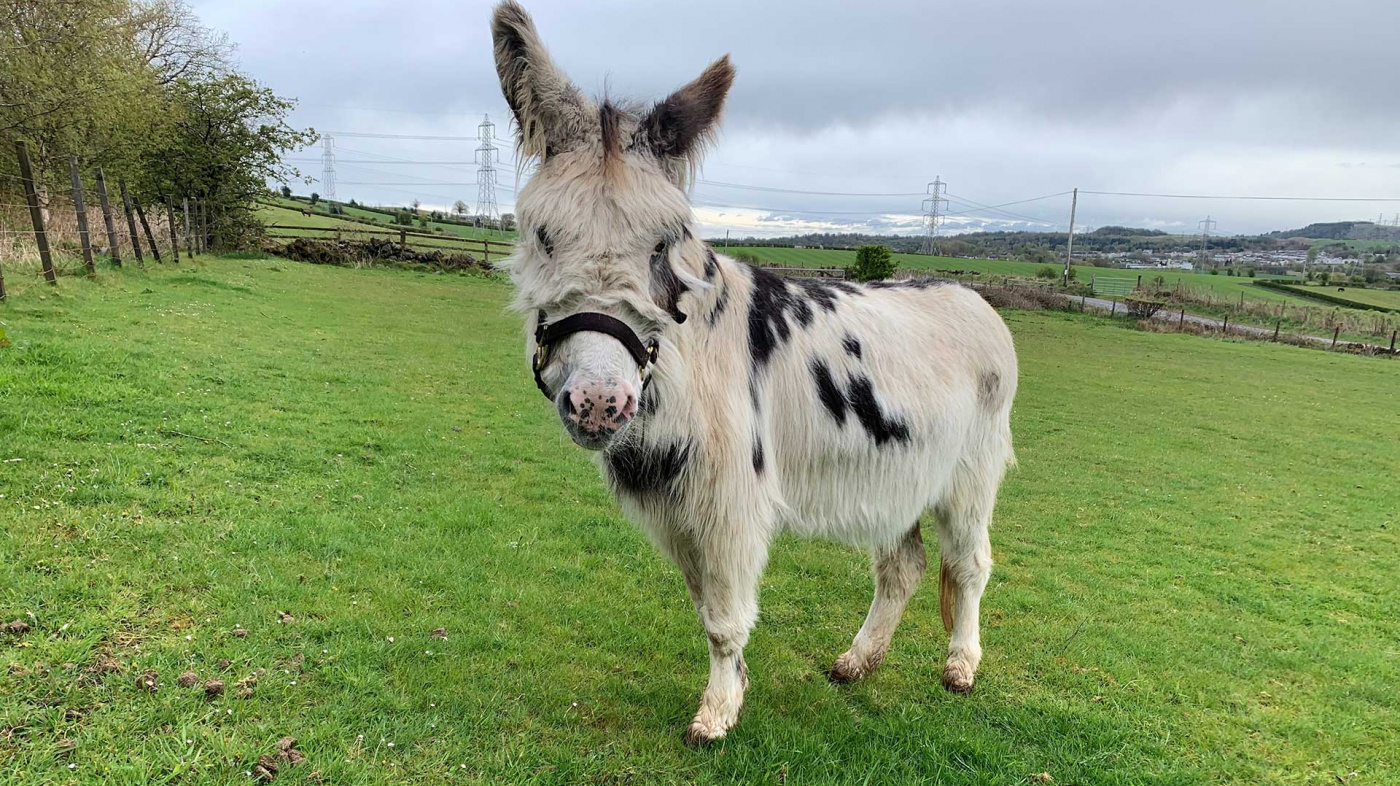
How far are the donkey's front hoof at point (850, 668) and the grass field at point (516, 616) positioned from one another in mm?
116

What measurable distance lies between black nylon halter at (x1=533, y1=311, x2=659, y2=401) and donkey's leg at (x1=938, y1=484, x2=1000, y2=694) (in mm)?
2525

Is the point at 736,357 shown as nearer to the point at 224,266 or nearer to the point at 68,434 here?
the point at 68,434

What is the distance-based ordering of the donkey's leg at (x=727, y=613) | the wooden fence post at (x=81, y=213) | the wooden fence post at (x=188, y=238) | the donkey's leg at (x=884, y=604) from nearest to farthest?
the donkey's leg at (x=727, y=613) → the donkey's leg at (x=884, y=604) → the wooden fence post at (x=81, y=213) → the wooden fence post at (x=188, y=238)

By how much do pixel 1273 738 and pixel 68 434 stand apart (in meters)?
8.89

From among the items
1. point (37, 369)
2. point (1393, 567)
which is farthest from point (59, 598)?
point (1393, 567)

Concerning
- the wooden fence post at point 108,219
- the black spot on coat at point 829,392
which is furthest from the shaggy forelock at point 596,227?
the wooden fence post at point 108,219

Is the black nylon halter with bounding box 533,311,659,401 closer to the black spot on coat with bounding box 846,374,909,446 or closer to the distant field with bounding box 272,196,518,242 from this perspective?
the black spot on coat with bounding box 846,374,909,446

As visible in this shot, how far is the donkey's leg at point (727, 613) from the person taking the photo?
286cm

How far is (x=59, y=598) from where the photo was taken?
3.20 meters

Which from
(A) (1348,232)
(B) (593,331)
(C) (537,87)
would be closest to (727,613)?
(B) (593,331)

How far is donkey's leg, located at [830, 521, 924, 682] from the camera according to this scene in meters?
3.97

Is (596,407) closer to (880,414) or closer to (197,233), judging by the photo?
(880,414)

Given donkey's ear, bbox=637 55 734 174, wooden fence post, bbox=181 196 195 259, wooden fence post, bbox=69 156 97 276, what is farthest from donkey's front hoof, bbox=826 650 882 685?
wooden fence post, bbox=181 196 195 259

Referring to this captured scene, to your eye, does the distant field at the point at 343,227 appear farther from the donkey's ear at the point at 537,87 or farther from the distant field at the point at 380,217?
the donkey's ear at the point at 537,87
